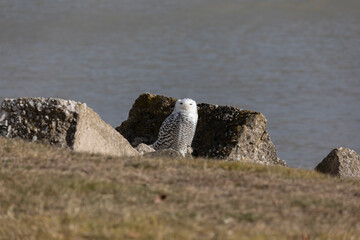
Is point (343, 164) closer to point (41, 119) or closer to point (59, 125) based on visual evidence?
point (59, 125)

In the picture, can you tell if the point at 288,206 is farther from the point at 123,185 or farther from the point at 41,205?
the point at 41,205

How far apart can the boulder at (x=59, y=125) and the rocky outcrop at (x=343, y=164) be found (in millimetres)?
4075

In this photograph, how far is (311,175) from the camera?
340 inches

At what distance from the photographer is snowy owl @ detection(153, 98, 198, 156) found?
42.3 feet

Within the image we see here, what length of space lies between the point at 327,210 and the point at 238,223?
44.1 inches

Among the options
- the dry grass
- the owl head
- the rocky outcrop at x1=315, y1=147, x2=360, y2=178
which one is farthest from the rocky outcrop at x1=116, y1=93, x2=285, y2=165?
the dry grass

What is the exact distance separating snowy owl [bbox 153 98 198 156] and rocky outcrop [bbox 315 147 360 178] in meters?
2.74

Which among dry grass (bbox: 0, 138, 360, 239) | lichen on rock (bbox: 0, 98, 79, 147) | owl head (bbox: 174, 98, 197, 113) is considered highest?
owl head (bbox: 174, 98, 197, 113)

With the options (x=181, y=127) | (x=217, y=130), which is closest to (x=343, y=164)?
(x=217, y=130)

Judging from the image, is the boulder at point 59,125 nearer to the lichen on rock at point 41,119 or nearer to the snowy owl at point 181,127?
the lichen on rock at point 41,119

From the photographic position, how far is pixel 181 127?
42.4ft

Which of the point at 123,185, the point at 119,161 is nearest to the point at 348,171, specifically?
the point at 119,161

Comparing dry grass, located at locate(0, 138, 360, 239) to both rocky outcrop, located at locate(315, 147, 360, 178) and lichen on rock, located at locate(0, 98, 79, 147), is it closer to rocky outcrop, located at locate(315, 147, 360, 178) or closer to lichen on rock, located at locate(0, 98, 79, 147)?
lichen on rock, located at locate(0, 98, 79, 147)

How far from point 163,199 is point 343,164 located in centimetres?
691
